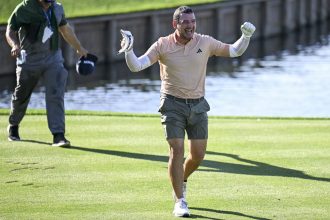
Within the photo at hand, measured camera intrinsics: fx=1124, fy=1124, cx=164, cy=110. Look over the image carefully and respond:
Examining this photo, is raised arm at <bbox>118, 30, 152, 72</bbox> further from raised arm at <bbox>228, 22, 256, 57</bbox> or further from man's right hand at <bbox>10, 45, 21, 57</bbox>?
man's right hand at <bbox>10, 45, 21, 57</bbox>

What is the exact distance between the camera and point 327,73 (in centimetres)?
3222

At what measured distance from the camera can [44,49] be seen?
13680 millimetres

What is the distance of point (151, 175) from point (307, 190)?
1745mm

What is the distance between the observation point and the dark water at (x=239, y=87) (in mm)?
24719

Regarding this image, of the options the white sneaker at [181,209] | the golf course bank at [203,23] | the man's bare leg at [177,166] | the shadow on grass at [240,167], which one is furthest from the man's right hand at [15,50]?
the golf course bank at [203,23]

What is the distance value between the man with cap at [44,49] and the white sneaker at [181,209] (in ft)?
13.0

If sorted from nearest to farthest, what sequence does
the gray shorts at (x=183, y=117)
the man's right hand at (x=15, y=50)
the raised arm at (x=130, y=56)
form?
1. the raised arm at (x=130, y=56)
2. the gray shorts at (x=183, y=117)
3. the man's right hand at (x=15, y=50)

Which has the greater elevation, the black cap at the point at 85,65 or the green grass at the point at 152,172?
the black cap at the point at 85,65

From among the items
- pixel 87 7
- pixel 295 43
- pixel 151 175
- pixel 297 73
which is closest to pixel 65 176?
pixel 151 175

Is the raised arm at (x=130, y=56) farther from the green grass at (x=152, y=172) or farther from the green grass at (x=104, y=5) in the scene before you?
the green grass at (x=104, y=5)

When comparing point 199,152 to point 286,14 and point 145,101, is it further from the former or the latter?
point 286,14

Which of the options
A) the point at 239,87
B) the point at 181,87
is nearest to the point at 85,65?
the point at 181,87

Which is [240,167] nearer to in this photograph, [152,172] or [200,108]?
[152,172]

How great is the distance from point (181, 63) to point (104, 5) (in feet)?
97.3
